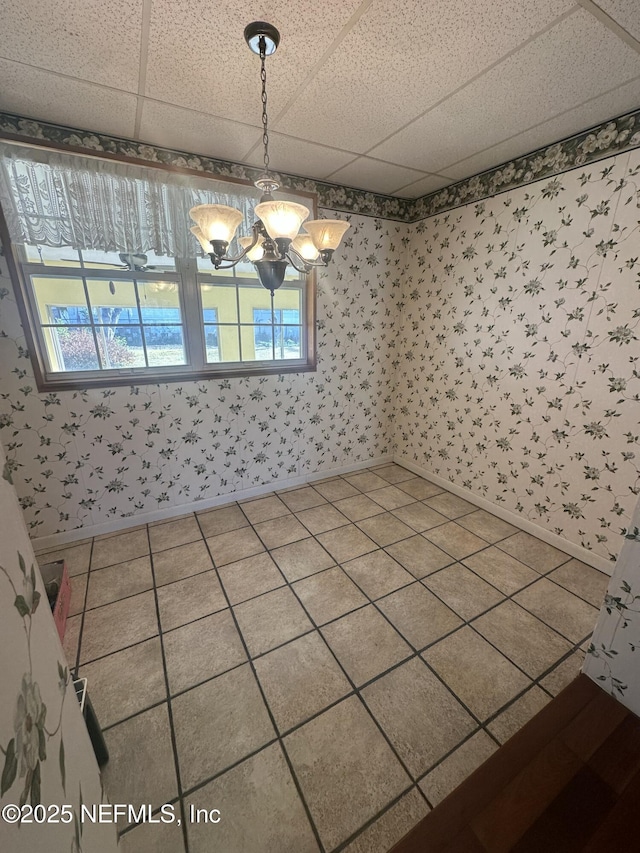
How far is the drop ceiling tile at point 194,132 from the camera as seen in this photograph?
169 cm

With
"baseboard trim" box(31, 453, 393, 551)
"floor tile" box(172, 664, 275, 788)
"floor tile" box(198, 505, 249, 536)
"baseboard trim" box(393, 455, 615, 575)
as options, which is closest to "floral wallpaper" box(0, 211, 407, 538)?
"baseboard trim" box(31, 453, 393, 551)

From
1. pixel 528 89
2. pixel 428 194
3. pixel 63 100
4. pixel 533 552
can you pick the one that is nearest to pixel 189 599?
pixel 533 552

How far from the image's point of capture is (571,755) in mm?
1065

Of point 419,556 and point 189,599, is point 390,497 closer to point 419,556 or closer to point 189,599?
point 419,556

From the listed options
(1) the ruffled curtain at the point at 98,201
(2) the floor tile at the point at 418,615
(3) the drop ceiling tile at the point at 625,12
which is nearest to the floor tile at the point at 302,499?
(2) the floor tile at the point at 418,615

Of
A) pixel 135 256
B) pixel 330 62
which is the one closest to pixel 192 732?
pixel 135 256

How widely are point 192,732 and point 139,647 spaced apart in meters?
0.50

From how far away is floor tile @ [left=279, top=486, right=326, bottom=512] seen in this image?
2758 mm

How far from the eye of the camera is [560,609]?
1.78m

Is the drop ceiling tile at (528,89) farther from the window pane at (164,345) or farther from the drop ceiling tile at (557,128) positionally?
the window pane at (164,345)

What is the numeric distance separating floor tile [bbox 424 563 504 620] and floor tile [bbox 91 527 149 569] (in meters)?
1.86

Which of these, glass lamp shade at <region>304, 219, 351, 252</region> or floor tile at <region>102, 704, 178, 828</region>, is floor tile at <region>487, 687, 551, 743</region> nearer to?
floor tile at <region>102, 704, 178, 828</region>

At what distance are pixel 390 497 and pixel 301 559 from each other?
1.09 m

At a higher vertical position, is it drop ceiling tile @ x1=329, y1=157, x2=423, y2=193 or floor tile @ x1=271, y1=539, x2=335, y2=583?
drop ceiling tile @ x1=329, y1=157, x2=423, y2=193
